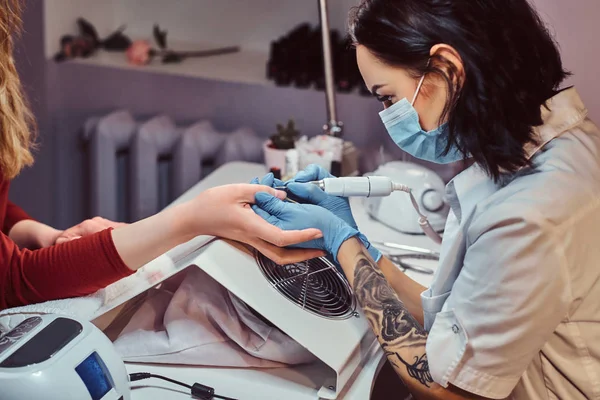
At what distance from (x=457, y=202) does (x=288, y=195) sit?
0.32 m

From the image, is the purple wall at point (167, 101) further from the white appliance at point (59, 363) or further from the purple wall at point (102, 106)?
the white appliance at point (59, 363)

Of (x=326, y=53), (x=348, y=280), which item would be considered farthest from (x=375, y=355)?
(x=326, y=53)

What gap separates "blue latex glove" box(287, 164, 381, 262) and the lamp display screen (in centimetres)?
49

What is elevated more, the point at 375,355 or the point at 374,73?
the point at 374,73

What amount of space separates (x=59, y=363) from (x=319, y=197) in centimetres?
58

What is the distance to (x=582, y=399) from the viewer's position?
3.28ft

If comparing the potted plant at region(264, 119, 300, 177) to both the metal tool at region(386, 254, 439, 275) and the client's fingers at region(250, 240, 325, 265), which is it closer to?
the metal tool at region(386, 254, 439, 275)

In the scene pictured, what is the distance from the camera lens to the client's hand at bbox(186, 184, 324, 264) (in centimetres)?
115

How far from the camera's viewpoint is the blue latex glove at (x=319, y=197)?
1.27 m

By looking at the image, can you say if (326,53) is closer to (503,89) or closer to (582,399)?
(503,89)

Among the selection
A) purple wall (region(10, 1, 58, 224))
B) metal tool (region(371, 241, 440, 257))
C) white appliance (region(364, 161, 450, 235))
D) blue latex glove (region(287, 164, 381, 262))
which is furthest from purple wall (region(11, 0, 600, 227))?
blue latex glove (region(287, 164, 381, 262))

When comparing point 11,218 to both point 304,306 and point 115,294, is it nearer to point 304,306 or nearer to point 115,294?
point 115,294

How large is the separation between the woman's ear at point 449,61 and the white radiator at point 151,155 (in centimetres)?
145

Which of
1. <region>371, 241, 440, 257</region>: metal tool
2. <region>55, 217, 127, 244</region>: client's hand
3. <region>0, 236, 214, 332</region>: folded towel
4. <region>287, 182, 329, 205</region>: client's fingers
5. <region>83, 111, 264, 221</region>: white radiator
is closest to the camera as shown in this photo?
<region>0, 236, 214, 332</region>: folded towel
